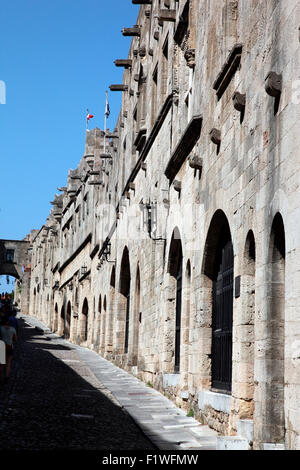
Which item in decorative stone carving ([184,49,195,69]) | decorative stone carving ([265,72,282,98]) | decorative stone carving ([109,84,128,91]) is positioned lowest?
decorative stone carving ([265,72,282,98])

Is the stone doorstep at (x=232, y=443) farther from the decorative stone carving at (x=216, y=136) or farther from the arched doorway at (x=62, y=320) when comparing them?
the arched doorway at (x=62, y=320)

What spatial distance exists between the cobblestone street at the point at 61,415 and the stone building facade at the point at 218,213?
3.69ft

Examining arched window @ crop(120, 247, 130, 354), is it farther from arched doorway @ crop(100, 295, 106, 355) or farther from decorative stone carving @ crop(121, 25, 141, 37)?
decorative stone carving @ crop(121, 25, 141, 37)

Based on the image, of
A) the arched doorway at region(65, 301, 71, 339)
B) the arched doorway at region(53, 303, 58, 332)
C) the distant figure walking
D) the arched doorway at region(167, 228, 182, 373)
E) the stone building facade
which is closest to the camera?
the stone building facade

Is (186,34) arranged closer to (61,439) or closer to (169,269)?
(169,269)

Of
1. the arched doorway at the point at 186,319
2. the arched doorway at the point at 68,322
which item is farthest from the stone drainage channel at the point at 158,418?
the arched doorway at the point at 68,322

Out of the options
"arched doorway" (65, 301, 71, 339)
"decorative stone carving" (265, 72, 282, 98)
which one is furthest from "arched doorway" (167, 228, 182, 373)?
"arched doorway" (65, 301, 71, 339)

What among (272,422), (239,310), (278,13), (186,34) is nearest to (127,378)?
(186,34)

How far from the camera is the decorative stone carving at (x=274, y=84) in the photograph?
251 inches

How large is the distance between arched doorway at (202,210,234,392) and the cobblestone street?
1.28 metres

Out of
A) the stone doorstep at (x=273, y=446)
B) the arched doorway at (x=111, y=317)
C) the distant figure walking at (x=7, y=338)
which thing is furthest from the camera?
the arched doorway at (x=111, y=317)

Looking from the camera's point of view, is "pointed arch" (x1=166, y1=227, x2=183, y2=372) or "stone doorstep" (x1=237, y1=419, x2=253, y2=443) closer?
"stone doorstep" (x1=237, y1=419, x2=253, y2=443)

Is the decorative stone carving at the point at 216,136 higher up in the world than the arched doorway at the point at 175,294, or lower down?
higher up

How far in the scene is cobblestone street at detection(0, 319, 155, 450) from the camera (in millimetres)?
7484
